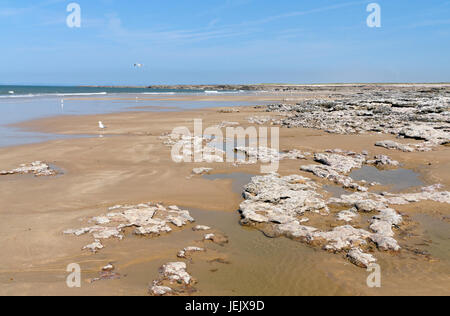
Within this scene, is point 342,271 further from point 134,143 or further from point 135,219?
point 134,143

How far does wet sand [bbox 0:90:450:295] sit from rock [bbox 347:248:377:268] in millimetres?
152

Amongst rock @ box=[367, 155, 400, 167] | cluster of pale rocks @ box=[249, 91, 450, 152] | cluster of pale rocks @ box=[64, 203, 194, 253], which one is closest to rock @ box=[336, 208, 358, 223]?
cluster of pale rocks @ box=[64, 203, 194, 253]

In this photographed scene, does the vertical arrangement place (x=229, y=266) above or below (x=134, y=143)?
below

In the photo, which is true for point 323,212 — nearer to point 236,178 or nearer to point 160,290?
point 236,178

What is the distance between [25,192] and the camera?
32.0 feet

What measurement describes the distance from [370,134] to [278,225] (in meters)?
15.9

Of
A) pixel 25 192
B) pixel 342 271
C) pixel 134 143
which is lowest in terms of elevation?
pixel 342 271

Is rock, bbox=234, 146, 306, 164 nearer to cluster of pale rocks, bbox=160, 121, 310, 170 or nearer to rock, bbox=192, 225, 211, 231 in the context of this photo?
cluster of pale rocks, bbox=160, 121, 310, 170

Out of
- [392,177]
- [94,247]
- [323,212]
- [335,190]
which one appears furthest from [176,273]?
[392,177]

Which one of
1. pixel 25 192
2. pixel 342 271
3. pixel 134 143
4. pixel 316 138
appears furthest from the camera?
pixel 316 138

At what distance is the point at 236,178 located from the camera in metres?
11.7

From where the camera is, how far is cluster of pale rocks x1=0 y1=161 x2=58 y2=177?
38.1 feet

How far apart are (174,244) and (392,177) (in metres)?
9.42

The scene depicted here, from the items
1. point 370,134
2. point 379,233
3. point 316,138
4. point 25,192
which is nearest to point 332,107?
point 370,134
